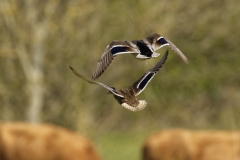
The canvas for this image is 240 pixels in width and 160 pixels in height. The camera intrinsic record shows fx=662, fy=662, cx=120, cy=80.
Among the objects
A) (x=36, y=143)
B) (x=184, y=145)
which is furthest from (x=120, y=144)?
(x=184, y=145)

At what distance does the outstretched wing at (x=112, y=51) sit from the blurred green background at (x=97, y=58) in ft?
28.0

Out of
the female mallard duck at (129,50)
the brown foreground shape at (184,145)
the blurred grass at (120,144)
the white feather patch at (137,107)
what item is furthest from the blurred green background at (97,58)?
the white feather patch at (137,107)

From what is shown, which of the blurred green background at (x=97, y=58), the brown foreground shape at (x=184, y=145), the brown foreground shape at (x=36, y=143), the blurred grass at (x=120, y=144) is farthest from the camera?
the blurred grass at (x=120, y=144)

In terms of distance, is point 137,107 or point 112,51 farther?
point 112,51

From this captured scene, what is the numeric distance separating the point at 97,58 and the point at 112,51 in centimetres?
1009

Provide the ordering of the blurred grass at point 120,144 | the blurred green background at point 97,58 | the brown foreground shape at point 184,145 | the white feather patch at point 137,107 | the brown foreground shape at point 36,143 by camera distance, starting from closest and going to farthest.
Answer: the white feather patch at point 137,107
the brown foreground shape at point 184,145
the brown foreground shape at point 36,143
the blurred green background at point 97,58
the blurred grass at point 120,144

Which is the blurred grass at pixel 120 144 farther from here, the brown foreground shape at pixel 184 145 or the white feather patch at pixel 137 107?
the white feather patch at pixel 137 107

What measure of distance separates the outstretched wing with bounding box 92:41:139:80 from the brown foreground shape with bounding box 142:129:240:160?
7.84 m

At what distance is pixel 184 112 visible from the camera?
528 inches

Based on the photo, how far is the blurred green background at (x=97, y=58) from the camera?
11742mm

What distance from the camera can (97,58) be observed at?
1208cm

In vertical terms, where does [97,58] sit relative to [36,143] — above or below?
above

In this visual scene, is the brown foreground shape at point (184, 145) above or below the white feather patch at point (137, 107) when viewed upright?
above

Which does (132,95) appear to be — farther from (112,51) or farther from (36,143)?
(36,143)
